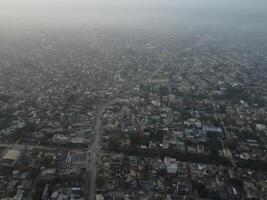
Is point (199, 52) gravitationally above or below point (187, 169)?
below

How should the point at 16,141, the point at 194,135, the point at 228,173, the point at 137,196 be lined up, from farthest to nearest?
the point at 194,135
the point at 16,141
the point at 228,173
the point at 137,196

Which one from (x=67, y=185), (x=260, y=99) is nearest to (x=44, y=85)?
(x=67, y=185)

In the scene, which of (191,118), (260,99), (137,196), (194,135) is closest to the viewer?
(137,196)

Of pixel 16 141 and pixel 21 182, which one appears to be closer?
pixel 21 182

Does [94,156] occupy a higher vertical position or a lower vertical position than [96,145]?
higher

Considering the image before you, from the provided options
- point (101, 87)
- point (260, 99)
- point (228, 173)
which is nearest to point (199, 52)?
point (260, 99)

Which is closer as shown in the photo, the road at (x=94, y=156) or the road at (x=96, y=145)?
the road at (x=94, y=156)

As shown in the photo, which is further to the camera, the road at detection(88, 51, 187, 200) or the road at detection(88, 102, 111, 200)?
the road at detection(88, 51, 187, 200)

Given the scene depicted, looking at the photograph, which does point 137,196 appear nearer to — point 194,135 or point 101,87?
point 194,135

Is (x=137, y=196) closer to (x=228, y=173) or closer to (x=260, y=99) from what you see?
(x=228, y=173)

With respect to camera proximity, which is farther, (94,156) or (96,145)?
(96,145)
